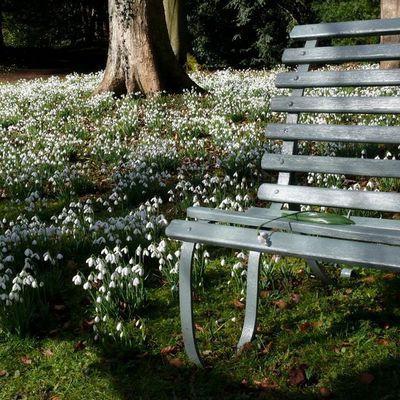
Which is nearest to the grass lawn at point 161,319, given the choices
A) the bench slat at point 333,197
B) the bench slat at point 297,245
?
the bench slat at point 333,197

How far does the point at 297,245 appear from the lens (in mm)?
2547

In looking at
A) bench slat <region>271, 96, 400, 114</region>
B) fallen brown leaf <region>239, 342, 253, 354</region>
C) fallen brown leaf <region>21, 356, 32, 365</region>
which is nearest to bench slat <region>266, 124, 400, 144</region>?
bench slat <region>271, 96, 400, 114</region>

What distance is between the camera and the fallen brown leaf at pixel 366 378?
297cm

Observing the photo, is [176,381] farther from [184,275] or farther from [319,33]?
[319,33]

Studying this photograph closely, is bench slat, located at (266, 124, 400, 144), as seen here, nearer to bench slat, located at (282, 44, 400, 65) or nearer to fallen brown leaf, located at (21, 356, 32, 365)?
bench slat, located at (282, 44, 400, 65)

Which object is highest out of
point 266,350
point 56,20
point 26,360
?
point 56,20

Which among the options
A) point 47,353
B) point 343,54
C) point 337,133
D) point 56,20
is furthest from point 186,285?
point 56,20

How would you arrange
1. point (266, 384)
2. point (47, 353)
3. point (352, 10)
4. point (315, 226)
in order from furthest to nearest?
point (352, 10), point (47, 353), point (266, 384), point (315, 226)

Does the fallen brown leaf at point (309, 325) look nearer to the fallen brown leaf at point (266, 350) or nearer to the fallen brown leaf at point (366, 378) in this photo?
the fallen brown leaf at point (266, 350)

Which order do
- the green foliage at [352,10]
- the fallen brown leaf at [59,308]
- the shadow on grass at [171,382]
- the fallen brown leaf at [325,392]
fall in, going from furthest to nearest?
the green foliage at [352,10] < the fallen brown leaf at [59,308] < the shadow on grass at [171,382] < the fallen brown leaf at [325,392]

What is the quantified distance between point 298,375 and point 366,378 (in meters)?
0.32

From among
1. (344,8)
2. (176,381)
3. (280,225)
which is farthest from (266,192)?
(344,8)

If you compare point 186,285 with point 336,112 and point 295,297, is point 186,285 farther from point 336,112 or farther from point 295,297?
point 336,112

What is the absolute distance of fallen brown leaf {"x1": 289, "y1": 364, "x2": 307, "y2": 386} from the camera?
3027 millimetres
